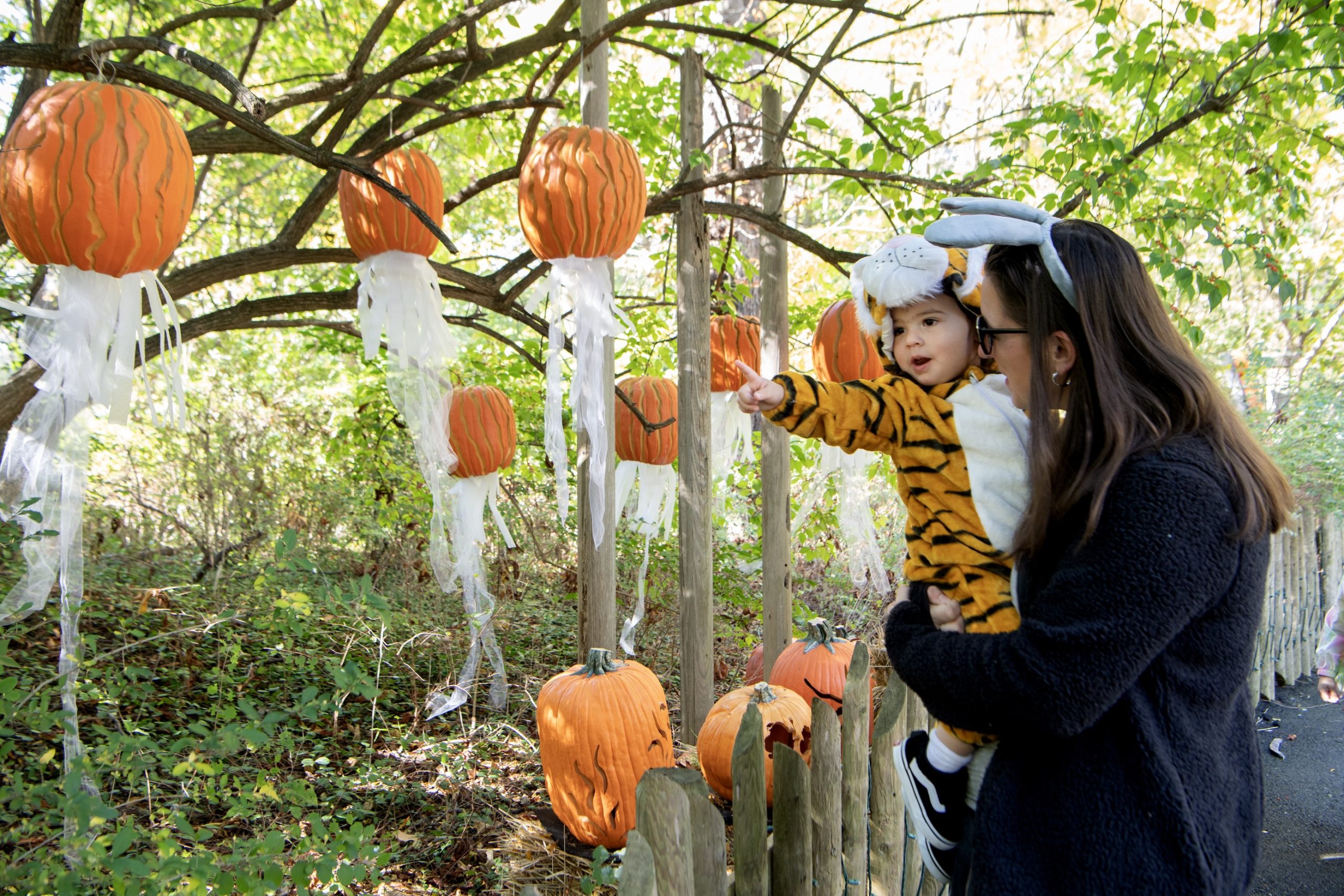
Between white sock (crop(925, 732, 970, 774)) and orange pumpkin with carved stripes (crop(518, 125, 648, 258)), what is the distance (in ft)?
5.38

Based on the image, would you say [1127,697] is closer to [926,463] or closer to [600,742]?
[926,463]

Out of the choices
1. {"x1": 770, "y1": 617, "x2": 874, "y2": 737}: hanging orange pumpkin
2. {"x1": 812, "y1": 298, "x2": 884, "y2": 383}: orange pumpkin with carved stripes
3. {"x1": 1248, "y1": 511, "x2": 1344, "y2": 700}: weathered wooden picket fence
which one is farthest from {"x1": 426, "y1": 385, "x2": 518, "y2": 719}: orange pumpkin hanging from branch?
{"x1": 1248, "y1": 511, "x2": 1344, "y2": 700}: weathered wooden picket fence

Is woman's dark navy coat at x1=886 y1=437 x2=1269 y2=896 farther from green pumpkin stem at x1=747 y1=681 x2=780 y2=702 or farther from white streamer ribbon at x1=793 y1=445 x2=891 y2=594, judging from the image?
white streamer ribbon at x1=793 y1=445 x2=891 y2=594

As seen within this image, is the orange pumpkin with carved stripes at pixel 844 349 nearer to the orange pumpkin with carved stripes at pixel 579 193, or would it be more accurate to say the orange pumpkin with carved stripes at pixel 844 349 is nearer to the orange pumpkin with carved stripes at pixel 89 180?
the orange pumpkin with carved stripes at pixel 579 193

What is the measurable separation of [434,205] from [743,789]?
1930 millimetres

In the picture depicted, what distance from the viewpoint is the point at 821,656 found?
3467 millimetres

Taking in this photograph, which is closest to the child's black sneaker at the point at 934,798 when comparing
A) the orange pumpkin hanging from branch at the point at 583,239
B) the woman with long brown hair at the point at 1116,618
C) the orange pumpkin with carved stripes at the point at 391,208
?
the woman with long brown hair at the point at 1116,618

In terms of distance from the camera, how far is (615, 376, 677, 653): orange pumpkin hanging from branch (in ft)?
11.5

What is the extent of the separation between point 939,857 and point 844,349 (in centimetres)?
200

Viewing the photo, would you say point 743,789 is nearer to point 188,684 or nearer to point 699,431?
point 699,431

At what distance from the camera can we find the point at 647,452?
3.54 metres

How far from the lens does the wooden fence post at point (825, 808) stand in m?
1.86

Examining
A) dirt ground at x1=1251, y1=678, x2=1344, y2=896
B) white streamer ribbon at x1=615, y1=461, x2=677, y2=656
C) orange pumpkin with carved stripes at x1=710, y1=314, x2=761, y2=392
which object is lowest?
dirt ground at x1=1251, y1=678, x2=1344, y2=896

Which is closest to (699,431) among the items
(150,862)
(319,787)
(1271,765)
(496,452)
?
(496,452)
